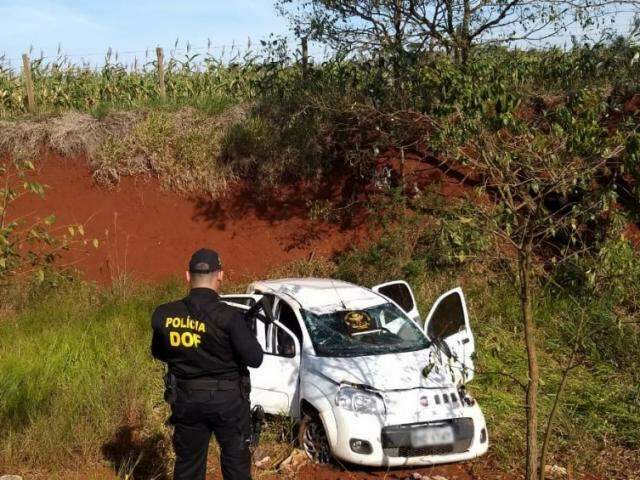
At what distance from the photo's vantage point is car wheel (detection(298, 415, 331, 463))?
23.2 ft

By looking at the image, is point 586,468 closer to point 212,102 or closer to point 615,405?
point 615,405

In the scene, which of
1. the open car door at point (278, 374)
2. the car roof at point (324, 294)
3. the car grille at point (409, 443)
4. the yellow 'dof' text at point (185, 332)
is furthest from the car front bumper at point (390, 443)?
the yellow 'dof' text at point (185, 332)

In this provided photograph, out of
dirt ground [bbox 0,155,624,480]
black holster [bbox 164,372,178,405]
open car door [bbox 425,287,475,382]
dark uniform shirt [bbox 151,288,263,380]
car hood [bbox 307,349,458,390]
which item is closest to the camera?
dark uniform shirt [bbox 151,288,263,380]

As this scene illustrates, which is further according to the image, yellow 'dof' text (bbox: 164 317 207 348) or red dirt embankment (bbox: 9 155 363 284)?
red dirt embankment (bbox: 9 155 363 284)

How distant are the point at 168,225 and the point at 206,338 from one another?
9.73m

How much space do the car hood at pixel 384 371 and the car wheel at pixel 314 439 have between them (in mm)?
427

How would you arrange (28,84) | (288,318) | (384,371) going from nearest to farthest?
(384,371) < (288,318) < (28,84)

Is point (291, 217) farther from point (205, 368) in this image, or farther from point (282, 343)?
point (205, 368)

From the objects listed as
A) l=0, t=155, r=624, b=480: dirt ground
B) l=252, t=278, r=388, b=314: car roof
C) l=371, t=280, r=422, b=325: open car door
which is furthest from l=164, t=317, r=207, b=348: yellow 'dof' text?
l=0, t=155, r=624, b=480: dirt ground

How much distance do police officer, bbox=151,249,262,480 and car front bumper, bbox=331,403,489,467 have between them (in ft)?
5.81

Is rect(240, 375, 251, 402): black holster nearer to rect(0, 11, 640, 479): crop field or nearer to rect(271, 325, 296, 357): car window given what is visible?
rect(0, 11, 640, 479): crop field

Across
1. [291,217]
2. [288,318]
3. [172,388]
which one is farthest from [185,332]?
[291,217]

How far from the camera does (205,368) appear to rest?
16.7 ft

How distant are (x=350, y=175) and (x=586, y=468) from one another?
8231 millimetres
